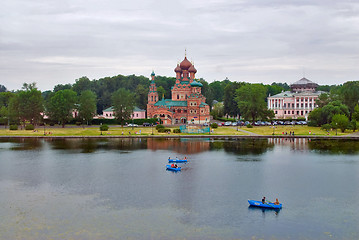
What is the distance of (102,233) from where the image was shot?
1148 inches

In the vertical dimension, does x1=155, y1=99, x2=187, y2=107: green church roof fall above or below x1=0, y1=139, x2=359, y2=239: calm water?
above

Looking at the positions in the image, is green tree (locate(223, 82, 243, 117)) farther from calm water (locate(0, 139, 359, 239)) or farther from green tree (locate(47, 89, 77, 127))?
calm water (locate(0, 139, 359, 239))

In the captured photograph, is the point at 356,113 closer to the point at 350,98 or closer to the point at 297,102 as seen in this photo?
the point at 350,98

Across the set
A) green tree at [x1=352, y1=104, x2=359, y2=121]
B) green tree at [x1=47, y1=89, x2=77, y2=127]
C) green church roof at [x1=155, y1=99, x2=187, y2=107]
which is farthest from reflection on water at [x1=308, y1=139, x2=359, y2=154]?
green tree at [x1=47, y1=89, x2=77, y2=127]

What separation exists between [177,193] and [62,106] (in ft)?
249

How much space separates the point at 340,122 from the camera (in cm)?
8981

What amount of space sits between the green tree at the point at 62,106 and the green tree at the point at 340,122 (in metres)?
68.8

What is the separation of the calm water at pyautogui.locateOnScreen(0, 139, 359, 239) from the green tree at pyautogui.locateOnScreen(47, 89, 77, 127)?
40088 millimetres

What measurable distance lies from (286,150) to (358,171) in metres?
19.1

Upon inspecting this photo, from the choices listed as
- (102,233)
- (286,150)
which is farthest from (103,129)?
(102,233)

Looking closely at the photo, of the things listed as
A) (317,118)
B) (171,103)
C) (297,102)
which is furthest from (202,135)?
(297,102)

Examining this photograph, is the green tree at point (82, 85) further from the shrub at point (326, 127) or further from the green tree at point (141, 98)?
the shrub at point (326, 127)

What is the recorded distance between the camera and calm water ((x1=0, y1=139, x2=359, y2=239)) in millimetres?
29953

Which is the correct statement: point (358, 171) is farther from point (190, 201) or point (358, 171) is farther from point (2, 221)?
point (2, 221)
